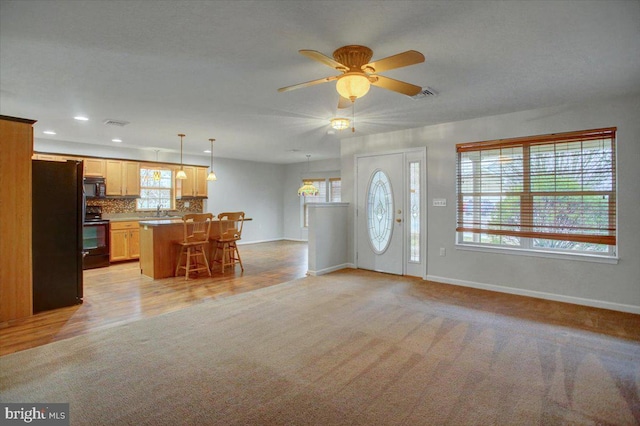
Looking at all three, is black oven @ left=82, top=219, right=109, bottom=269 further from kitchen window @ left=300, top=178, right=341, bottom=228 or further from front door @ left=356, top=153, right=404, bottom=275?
kitchen window @ left=300, top=178, right=341, bottom=228

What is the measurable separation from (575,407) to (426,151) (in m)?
3.84

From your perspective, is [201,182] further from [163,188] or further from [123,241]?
[123,241]

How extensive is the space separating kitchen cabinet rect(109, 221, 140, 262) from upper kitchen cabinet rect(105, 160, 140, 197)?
706mm

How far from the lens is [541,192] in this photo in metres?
4.21

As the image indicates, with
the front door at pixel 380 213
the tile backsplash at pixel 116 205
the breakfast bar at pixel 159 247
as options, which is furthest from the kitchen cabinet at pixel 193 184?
the front door at pixel 380 213

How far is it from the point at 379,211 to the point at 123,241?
5.18 metres

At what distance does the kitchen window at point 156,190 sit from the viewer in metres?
7.54

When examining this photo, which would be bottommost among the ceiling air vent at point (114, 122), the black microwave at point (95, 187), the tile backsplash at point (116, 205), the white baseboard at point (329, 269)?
the white baseboard at point (329, 269)

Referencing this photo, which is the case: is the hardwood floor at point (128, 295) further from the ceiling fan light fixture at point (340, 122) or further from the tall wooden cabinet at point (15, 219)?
the ceiling fan light fixture at point (340, 122)

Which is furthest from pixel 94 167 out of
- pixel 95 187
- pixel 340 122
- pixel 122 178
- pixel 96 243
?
pixel 340 122

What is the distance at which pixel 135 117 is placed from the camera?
466 centimetres

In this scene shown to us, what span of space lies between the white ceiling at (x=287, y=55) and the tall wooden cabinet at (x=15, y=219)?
54cm

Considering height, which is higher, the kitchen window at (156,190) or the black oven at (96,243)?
the kitchen window at (156,190)

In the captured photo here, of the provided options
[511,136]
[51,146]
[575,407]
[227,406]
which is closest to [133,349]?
[227,406]
